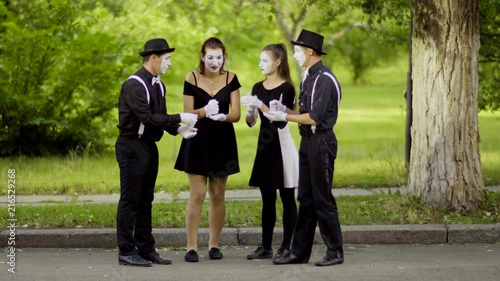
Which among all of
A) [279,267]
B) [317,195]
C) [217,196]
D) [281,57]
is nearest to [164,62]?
[281,57]

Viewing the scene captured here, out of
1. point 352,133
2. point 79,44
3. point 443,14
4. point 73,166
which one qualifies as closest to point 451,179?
point 443,14

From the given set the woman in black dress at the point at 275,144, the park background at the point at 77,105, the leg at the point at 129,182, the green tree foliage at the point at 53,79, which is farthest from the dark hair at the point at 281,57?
the green tree foliage at the point at 53,79

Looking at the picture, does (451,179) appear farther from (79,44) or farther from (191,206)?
(79,44)

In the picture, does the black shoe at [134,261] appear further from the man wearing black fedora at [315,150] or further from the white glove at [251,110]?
the white glove at [251,110]

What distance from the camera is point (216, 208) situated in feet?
30.8

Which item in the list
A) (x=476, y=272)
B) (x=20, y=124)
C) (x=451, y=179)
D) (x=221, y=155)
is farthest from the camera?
(x=20, y=124)

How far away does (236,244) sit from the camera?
33.3ft

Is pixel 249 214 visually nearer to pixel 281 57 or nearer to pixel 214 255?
pixel 214 255

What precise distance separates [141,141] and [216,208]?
0.89 m

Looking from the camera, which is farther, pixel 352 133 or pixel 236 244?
pixel 352 133

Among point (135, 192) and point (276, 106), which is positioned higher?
point (276, 106)

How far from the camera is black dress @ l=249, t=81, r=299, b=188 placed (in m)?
9.19

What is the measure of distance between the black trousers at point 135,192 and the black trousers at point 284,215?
37.3 inches

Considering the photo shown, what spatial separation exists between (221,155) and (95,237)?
1.59 meters
